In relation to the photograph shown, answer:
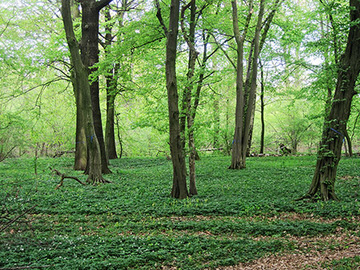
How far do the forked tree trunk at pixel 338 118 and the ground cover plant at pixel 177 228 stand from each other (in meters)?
0.59

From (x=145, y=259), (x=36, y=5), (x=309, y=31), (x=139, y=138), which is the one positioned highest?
(x=36, y=5)

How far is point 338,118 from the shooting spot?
736 cm

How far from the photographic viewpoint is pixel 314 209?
6.77 meters

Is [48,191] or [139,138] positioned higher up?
[139,138]

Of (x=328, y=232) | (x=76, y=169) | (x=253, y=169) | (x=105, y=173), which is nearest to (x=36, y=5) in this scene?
(x=76, y=169)

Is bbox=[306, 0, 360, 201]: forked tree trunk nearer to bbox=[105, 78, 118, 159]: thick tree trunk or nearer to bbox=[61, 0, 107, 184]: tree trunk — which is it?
bbox=[61, 0, 107, 184]: tree trunk

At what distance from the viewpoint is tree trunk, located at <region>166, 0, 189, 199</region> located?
7.90 metres

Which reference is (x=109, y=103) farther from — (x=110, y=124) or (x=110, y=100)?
(x=110, y=100)

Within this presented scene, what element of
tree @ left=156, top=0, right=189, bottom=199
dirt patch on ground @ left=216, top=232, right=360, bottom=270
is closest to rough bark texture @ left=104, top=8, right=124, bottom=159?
tree @ left=156, top=0, right=189, bottom=199

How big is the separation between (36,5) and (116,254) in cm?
1648

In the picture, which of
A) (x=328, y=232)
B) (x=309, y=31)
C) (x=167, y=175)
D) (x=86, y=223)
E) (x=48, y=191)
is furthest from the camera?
(x=309, y=31)

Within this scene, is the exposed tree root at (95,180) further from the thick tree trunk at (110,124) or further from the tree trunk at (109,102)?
the thick tree trunk at (110,124)

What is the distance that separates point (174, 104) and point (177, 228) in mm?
3344

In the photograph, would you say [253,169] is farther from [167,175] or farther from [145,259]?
[145,259]
